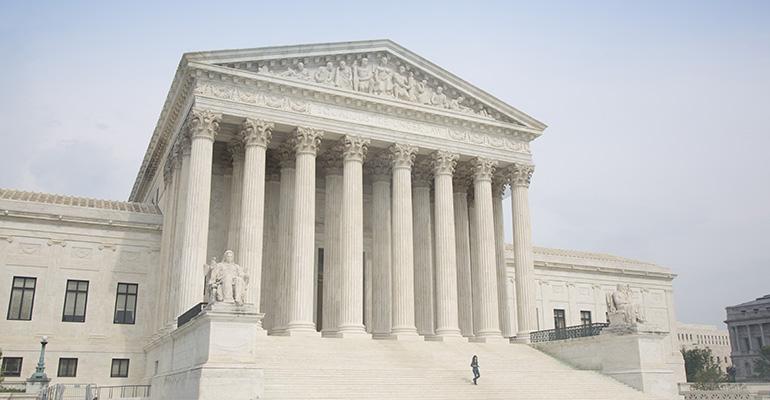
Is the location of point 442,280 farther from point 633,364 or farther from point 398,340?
point 633,364

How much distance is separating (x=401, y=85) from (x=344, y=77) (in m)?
3.77

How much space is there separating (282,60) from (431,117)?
975cm

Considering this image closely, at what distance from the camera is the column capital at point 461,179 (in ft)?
144

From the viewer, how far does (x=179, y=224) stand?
113 ft

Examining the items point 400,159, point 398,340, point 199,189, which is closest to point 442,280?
point 398,340

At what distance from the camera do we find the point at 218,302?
2377 cm

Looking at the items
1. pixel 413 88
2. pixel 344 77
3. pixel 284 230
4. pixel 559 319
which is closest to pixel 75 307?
pixel 284 230

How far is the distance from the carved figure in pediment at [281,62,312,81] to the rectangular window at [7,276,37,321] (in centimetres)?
1836

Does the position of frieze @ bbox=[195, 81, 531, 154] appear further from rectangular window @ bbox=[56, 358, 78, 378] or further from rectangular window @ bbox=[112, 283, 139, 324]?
rectangular window @ bbox=[56, 358, 78, 378]

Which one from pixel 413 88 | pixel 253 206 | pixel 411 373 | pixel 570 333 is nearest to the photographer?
pixel 411 373

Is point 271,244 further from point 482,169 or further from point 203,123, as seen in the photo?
point 482,169

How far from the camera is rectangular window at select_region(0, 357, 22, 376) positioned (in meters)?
34.3

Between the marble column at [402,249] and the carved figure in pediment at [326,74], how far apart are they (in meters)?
5.38

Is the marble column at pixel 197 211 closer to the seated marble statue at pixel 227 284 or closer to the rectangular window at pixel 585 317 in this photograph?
the seated marble statue at pixel 227 284
